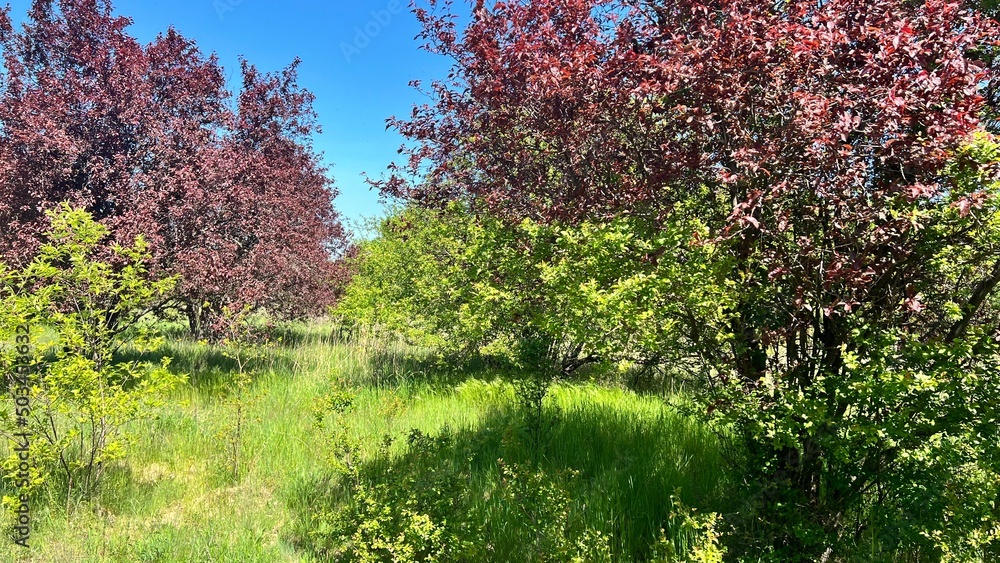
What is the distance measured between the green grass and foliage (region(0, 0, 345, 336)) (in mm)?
1797

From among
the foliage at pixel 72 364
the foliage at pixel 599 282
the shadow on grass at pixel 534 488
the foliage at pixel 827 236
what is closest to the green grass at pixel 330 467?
the shadow on grass at pixel 534 488

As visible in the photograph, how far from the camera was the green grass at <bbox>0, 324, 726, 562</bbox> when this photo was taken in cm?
346

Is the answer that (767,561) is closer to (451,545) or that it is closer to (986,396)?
(986,396)

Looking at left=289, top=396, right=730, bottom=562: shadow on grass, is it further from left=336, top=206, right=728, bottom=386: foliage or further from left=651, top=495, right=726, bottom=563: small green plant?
left=336, top=206, right=728, bottom=386: foliage

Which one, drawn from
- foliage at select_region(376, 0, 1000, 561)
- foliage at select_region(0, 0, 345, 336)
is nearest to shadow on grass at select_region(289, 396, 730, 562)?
foliage at select_region(376, 0, 1000, 561)

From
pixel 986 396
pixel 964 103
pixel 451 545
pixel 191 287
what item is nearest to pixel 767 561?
→ pixel 986 396

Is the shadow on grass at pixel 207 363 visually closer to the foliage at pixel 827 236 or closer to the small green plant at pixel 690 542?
the small green plant at pixel 690 542

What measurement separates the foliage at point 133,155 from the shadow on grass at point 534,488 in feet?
12.1

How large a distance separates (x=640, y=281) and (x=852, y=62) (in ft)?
5.40

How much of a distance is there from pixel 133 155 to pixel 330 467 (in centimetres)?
551

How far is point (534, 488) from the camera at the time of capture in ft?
10.4

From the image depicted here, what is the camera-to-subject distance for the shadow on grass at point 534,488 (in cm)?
313

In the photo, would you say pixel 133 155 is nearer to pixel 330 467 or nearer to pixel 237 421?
pixel 237 421

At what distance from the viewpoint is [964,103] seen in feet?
7.41
